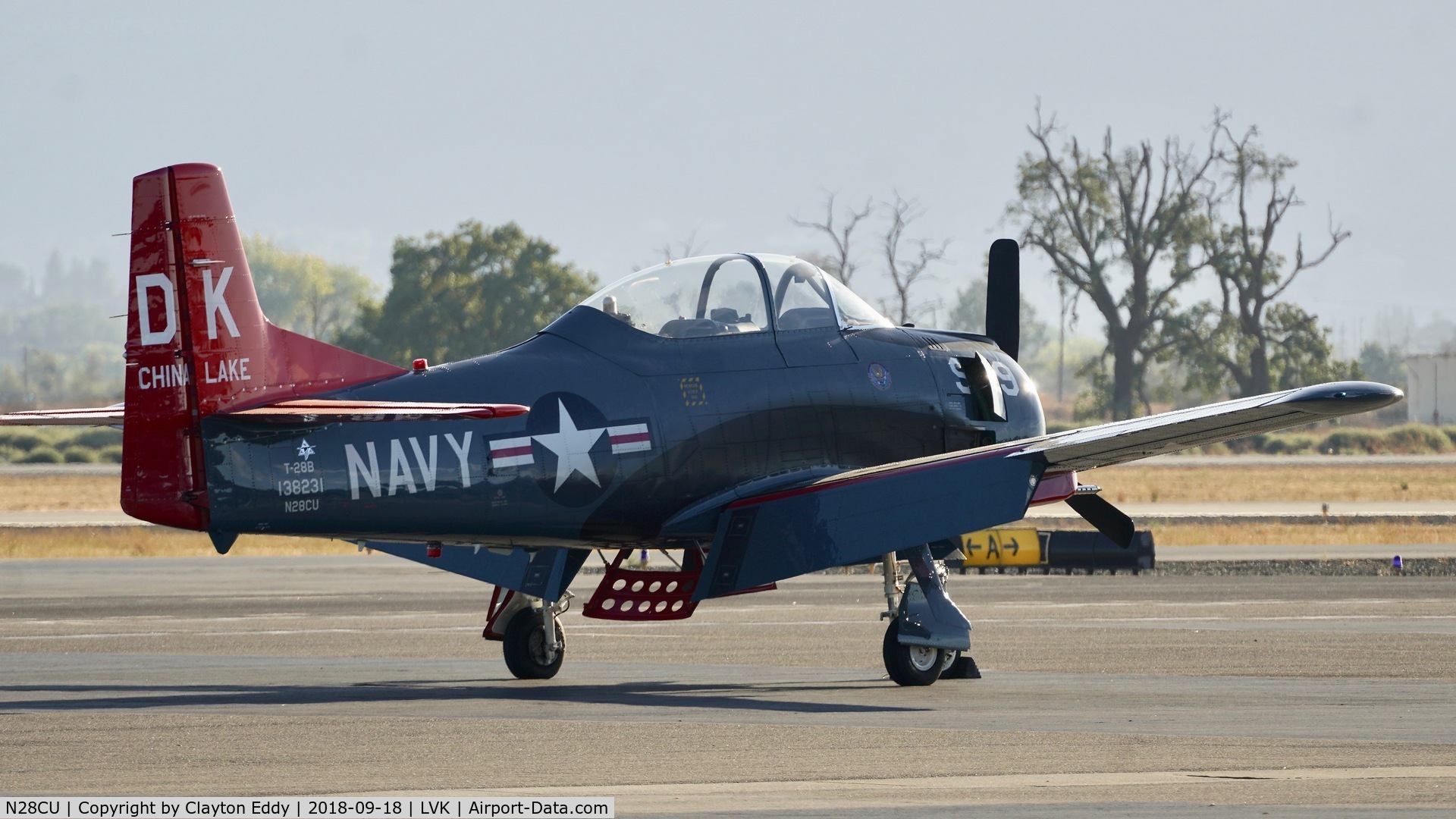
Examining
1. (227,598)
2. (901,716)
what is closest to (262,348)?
(901,716)

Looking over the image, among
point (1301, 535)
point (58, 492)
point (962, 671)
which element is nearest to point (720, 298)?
point (962, 671)

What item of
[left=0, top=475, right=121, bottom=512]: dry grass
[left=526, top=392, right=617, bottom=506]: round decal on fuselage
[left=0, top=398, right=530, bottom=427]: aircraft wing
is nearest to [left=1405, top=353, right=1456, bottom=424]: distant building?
[left=0, top=475, right=121, bottom=512]: dry grass

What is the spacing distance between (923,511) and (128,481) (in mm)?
6528

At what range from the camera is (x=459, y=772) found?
10625mm

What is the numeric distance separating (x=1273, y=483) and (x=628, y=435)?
59.8 metres

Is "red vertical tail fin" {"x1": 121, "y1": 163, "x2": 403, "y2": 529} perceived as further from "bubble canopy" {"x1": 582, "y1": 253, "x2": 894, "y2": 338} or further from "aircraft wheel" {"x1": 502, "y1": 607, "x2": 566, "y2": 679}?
"aircraft wheel" {"x1": 502, "y1": 607, "x2": 566, "y2": 679}

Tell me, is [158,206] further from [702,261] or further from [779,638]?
[779,638]

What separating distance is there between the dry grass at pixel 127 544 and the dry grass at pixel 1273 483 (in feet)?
74.4

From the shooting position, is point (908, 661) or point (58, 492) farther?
point (58, 492)

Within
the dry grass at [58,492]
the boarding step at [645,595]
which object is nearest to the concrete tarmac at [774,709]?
the boarding step at [645,595]

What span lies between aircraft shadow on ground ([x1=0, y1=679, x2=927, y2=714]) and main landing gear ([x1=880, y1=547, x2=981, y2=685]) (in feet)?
1.90

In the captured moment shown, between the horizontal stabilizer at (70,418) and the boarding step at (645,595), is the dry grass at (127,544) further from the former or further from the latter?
the horizontal stabilizer at (70,418)

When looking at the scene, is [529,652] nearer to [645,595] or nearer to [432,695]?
[645,595]
